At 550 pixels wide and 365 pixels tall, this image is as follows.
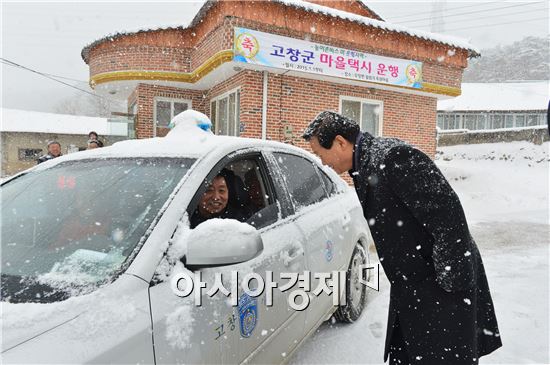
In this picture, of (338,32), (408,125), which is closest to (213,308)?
(338,32)

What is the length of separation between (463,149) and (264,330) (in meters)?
23.4

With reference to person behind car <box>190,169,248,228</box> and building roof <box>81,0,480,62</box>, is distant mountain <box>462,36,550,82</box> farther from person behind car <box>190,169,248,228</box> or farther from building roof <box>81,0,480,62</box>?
person behind car <box>190,169,248,228</box>

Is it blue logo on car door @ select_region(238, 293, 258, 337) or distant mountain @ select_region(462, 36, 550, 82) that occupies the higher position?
distant mountain @ select_region(462, 36, 550, 82)

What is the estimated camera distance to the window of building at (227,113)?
9938 mm

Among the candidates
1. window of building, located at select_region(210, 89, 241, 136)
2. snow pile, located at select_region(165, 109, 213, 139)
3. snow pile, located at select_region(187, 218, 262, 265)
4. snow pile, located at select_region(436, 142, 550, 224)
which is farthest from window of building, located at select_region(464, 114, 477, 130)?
snow pile, located at select_region(187, 218, 262, 265)

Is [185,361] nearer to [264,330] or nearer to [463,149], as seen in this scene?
[264,330]

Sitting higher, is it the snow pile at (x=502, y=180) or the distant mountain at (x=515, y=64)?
the distant mountain at (x=515, y=64)

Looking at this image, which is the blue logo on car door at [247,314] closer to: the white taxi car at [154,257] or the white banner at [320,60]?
the white taxi car at [154,257]

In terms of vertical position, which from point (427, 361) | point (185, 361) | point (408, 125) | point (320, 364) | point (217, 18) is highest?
point (217, 18)

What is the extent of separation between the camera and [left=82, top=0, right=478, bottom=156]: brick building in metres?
8.77

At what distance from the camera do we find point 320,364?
2762 millimetres

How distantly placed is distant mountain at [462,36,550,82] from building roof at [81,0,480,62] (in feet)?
152

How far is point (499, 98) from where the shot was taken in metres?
35.8

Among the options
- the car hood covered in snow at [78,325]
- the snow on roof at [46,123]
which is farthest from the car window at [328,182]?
the snow on roof at [46,123]
